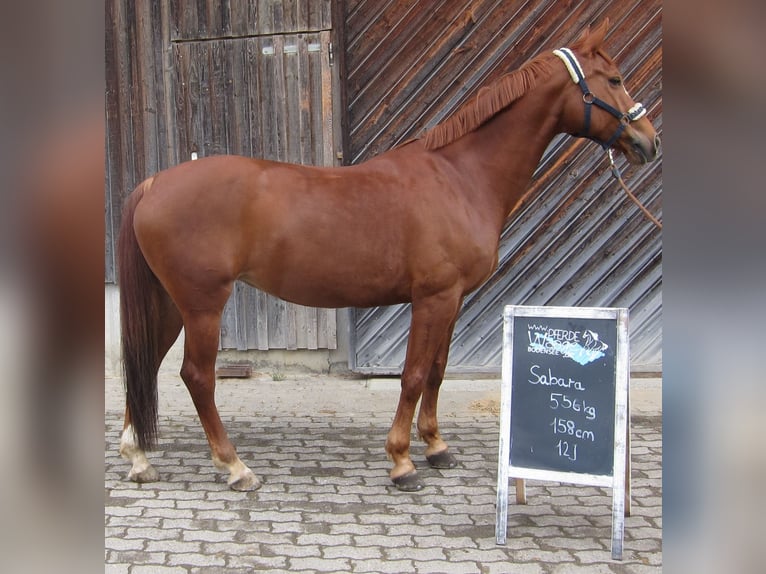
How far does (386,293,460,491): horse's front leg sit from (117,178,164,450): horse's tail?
1.31m

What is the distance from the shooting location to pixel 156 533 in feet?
9.53

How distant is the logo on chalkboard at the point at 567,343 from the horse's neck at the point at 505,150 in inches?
37.1

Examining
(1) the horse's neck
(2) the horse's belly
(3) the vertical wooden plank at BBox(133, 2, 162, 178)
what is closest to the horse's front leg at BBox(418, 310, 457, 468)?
(2) the horse's belly

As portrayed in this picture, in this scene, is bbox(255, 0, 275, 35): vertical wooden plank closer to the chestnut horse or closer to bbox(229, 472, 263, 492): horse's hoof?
the chestnut horse

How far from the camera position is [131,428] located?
3.61m

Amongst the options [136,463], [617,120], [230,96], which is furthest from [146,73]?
[617,120]

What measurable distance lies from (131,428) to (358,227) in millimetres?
1657

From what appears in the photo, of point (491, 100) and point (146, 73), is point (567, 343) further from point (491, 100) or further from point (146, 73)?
point (146, 73)

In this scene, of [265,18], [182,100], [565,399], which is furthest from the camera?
[182,100]

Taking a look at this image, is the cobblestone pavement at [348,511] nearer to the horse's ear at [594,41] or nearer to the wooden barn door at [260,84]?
the wooden barn door at [260,84]

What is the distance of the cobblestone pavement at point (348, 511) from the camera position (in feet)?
8.68
